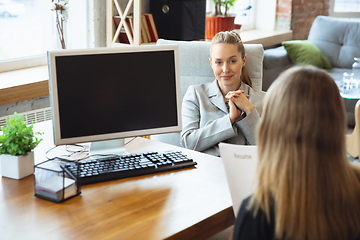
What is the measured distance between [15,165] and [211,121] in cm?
93

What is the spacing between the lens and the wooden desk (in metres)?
1.02

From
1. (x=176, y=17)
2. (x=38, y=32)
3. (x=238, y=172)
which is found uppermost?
(x=176, y=17)

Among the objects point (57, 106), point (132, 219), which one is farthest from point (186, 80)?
point (132, 219)

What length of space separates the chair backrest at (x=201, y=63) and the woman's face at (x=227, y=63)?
21 centimetres

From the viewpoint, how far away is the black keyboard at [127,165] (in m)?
1.32

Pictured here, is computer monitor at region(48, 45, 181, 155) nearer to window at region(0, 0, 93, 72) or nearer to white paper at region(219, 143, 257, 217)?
white paper at region(219, 143, 257, 217)

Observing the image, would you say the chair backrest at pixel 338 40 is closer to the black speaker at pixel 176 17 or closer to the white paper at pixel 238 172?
the black speaker at pixel 176 17

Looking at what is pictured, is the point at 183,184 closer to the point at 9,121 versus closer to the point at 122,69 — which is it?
the point at 122,69

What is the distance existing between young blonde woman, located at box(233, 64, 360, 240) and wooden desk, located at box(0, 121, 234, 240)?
318 mm

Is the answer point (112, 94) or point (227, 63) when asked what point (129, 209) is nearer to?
point (112, 94)

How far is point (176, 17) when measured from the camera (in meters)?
3.12

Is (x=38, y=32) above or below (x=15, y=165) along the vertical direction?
above

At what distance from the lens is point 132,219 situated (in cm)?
109

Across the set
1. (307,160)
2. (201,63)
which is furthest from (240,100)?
(307,160)
